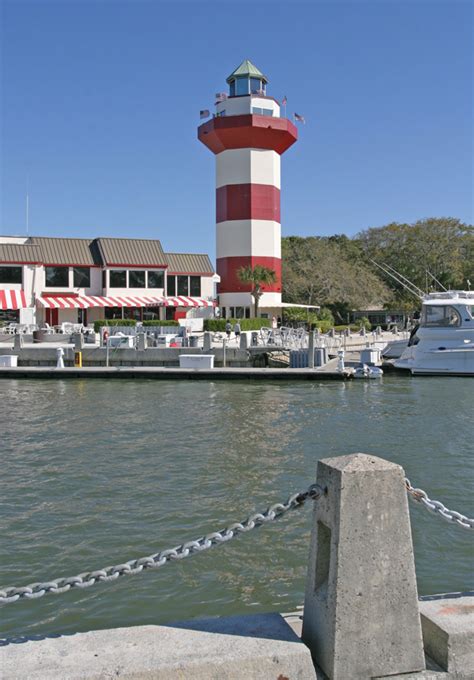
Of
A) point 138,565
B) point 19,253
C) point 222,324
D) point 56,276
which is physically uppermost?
point 19,253

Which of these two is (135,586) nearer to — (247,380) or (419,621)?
(419,621)

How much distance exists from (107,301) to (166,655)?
4610 centimetres

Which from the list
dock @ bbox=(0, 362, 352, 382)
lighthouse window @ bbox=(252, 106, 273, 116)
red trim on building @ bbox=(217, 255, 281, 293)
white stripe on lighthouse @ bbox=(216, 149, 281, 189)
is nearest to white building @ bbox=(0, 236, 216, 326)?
red trim on building @ bbox=(217, 255, 281, 293)

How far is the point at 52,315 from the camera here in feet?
164

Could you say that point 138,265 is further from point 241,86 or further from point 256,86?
point 256,86

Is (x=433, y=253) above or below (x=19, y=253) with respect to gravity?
above

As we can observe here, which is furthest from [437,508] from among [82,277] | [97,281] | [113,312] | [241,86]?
[241,86]

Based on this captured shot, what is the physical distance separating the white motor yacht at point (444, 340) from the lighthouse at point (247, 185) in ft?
68.2

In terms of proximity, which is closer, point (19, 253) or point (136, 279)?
point (19, 253)

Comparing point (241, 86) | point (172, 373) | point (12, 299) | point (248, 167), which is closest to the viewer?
point (172, 373)

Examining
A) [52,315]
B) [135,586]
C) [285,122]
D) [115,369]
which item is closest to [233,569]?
[135,586]

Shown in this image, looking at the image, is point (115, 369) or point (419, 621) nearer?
point (419, 621)

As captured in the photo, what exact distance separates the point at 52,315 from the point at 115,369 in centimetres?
2035

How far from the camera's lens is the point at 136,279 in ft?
171
